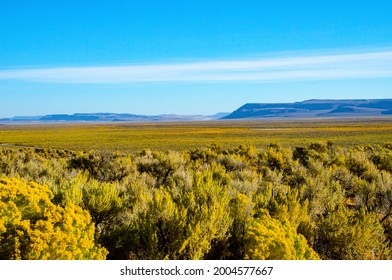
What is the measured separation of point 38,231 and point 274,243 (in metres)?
3.07

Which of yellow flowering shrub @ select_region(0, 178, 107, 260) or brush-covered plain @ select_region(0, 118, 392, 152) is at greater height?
yellow flowering shrub @ select_region(0, 178, 107, 260)

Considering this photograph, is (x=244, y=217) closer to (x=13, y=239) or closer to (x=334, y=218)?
(x=334, y=218)

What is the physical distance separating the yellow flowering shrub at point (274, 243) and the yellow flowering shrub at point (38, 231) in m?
2.13

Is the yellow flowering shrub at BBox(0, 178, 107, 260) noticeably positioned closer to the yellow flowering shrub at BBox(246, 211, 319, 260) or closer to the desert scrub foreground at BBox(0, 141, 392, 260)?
the desert scrub foreground at BBox(0, 141, 392, 260)

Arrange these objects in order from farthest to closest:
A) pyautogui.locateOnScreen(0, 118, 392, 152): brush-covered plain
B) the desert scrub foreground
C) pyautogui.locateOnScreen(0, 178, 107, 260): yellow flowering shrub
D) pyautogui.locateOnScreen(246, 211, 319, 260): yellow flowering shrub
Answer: pyautogui.locateOnScreen(0, 118, 392, 152): brush-covered plain
pyautogui.locateOnScreen(246, 211, 319, 260): yellow flowering shrub
the desert scrub foreground
pyautogui.locateOnScreen(0, 178, 107, 260): yellow flowering shrub

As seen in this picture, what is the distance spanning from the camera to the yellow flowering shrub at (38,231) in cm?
466

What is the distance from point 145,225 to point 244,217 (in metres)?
1.84

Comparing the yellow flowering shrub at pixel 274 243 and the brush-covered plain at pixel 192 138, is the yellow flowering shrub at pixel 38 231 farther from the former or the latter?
the brush-covered plain at pixel 192 138

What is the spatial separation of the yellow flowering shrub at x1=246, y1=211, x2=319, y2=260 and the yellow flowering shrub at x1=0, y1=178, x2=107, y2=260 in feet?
7.00

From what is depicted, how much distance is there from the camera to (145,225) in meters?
5.97

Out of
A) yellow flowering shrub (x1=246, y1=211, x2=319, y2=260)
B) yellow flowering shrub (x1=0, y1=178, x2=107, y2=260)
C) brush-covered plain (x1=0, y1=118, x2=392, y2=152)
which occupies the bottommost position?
brush-covered plain (x1=0, y1=118, x2=392, y2=152)

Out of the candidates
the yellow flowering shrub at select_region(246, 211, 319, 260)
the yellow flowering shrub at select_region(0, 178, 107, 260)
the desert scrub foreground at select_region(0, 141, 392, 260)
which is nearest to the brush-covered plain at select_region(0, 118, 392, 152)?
the desert scrub foreground at select_region(0, 141, 392, 260)

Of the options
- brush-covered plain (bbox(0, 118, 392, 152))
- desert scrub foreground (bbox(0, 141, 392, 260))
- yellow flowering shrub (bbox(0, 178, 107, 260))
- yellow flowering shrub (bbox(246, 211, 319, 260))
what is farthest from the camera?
brush-covered plain (bbox(0, 118, 392, 152))

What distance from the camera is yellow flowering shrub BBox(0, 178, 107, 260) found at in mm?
4665
